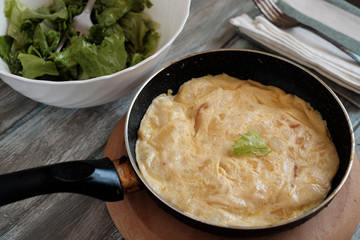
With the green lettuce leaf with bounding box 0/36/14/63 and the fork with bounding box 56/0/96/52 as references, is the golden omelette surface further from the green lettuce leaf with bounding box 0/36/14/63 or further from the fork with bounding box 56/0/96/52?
the green lettuce leaf with bounding box 0/36/14/63

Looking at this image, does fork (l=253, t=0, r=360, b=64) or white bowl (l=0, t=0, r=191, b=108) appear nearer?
white bowl (l=0, t=0, r=191, b=108)

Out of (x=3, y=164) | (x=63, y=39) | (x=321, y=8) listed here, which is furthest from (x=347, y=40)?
(x=3, y=164)

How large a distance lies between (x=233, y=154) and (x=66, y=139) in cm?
92

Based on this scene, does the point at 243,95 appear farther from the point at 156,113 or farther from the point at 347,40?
the point at 347,40

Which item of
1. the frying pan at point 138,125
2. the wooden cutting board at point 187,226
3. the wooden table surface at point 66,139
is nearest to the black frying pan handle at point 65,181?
the frying pan at point 138,125

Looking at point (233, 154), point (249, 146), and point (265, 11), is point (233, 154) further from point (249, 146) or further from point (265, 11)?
point (265, 11)

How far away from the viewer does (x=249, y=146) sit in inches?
61.2

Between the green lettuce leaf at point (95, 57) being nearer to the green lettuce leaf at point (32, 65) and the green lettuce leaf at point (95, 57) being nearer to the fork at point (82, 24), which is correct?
the green lettuce leaf at point (32, 65)

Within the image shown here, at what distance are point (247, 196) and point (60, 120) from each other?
3.77 ft

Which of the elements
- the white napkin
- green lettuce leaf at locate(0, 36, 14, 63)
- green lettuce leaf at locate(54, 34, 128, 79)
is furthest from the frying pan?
green lettuce leaf at locate(0, 36, 14, 63)

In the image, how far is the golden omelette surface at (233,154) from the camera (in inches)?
57.0

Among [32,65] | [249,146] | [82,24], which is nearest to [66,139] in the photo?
[32,65]

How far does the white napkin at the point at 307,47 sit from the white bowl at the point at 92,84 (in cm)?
58

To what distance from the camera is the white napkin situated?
2.10 m
